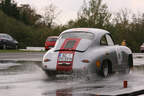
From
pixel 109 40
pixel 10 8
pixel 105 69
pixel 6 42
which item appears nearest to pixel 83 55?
pixel 105 69

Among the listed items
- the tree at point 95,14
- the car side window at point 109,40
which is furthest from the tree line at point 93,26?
the car side window at point 109,40

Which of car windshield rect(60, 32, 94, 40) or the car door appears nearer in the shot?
car windshield rect(60, 32, 94, 40)

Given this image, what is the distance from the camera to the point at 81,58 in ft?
48.9

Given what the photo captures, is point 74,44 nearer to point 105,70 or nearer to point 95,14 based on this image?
point 105,70

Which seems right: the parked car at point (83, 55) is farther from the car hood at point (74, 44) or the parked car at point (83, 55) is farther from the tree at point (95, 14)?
the tree at point (95, 14)

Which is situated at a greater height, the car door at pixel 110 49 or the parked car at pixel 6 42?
the car door at pixel 110 49

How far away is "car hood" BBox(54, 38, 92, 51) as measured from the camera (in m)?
15.2

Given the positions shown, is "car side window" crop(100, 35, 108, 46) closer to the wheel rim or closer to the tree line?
the wheel rim

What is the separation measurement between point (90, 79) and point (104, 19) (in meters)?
62.0

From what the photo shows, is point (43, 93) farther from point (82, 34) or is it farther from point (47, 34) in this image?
point (47, 34)

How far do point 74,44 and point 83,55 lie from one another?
0.59m

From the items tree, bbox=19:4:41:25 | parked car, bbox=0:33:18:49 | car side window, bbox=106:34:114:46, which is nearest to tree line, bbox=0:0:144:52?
tree, bbox=19:4:41:25

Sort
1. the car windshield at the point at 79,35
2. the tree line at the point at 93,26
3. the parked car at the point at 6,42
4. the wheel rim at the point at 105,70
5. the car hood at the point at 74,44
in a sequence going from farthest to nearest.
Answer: the tree line at the point at 93,26 < the parked car at the point at 6,42 < the car windshield at the point at 79,35 < the wheel rim at the point at 105,70 < the car hood at the point at 74,44

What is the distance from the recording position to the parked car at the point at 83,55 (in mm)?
14891
